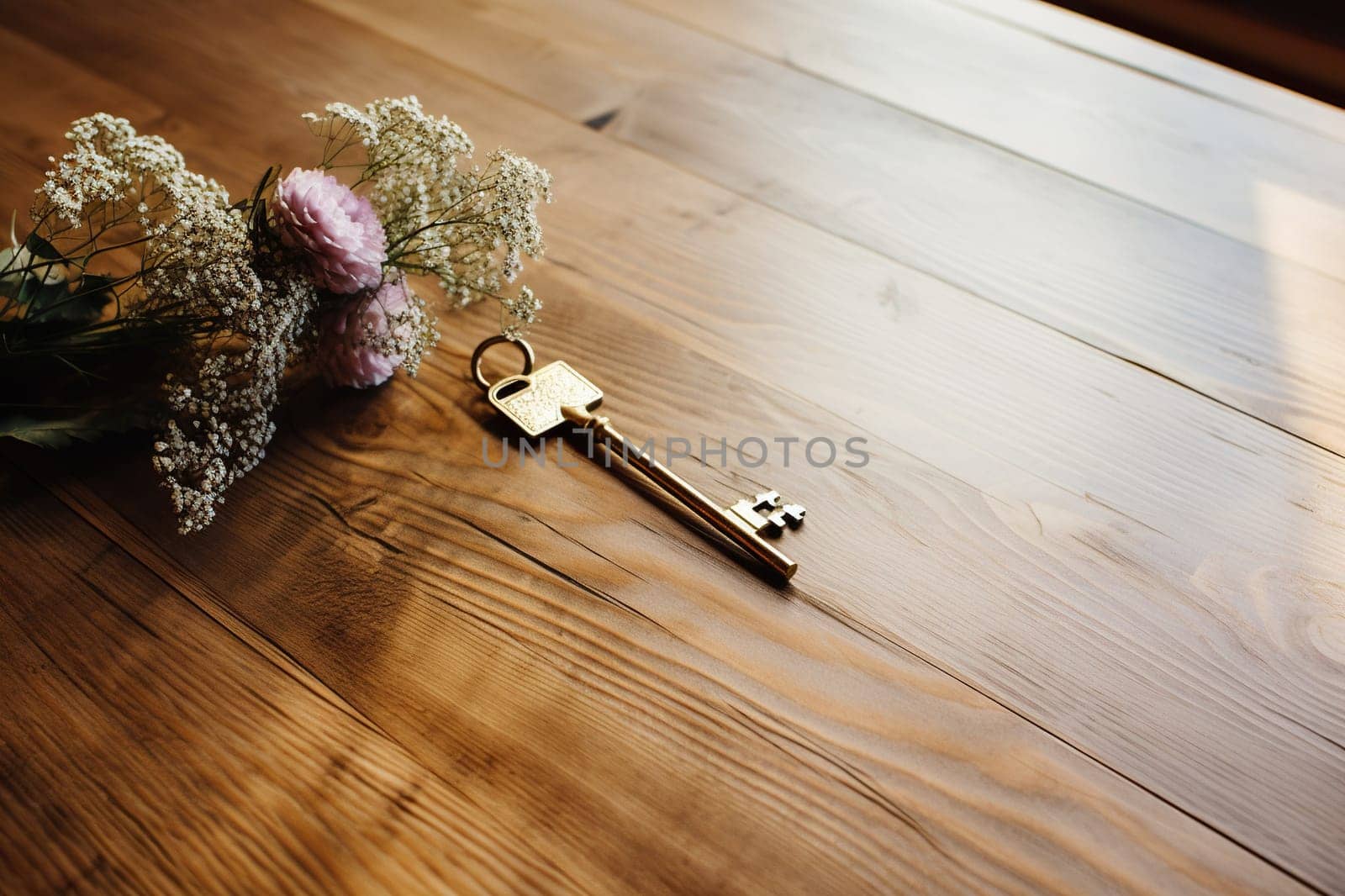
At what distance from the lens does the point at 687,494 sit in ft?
2.79

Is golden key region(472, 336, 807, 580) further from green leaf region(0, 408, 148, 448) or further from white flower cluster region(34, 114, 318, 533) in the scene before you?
green leaf region(0, 408, 148, 448)

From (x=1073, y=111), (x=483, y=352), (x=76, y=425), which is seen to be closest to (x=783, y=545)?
(x=483, y=352)

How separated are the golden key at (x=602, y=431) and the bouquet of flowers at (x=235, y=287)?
55 mm

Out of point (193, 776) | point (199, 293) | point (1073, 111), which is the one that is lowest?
point (193, 776)

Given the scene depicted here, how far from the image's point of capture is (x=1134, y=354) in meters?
1.01

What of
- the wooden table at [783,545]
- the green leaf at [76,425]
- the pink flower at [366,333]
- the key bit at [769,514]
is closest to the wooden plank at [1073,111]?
the wooden table at [783,545]

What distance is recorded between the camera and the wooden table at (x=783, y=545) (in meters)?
0.68

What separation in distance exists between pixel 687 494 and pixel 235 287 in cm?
41

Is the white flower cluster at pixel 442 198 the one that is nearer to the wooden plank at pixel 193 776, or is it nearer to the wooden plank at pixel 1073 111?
the wooden plank at pixel 193 776

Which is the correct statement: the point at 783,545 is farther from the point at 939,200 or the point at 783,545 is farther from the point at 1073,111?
the point at 1073,111

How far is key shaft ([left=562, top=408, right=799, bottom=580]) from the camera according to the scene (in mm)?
808

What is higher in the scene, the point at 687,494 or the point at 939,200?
the point at 939,200

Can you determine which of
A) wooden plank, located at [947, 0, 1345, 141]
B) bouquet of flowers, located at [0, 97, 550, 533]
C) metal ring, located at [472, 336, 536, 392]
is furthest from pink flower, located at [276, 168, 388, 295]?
wooden plank, located at [947, 0, 1345, 141]

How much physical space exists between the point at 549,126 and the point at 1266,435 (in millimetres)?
915
